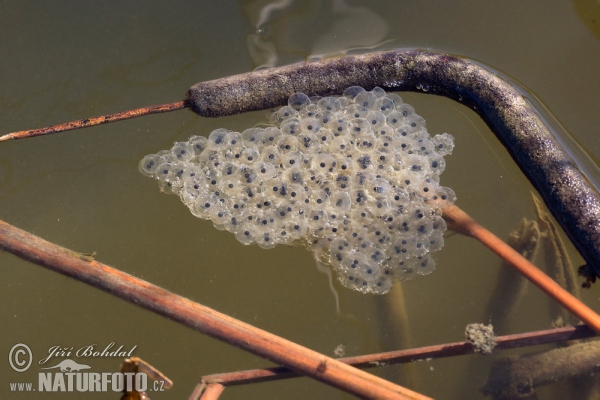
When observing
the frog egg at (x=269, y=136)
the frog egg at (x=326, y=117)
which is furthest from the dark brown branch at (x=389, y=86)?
the frog egg at (x=269, y=136)

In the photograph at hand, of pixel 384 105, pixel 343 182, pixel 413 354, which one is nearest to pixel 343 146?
pixel 343 182

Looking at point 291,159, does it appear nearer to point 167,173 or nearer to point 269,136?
point 269,136

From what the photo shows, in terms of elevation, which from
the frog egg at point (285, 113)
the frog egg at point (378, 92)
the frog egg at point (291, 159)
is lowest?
the frog egg at point (291, 159)

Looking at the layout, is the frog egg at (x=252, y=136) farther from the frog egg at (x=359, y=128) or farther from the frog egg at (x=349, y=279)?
the frog egg at (x=349, y=279)

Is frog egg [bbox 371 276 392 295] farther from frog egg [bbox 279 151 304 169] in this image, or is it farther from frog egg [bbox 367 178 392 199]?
frog egg [bbox 279 151 304 169]

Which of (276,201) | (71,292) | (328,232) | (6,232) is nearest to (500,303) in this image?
(328,232)
